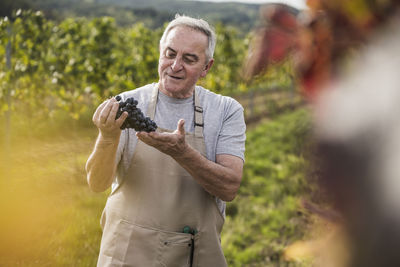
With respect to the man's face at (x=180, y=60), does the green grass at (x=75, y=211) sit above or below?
below

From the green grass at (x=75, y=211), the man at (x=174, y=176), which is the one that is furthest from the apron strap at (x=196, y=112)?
the green grass at (x=75, y=211)

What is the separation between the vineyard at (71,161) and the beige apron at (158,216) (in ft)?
1.83

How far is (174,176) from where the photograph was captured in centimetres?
186

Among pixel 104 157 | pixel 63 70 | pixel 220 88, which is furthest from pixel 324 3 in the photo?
pixel 220 88

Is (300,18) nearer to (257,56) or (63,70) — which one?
(257,56)

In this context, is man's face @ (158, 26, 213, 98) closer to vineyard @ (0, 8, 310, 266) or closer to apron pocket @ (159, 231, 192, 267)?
vineyard @ (0, 8, 310, 266)

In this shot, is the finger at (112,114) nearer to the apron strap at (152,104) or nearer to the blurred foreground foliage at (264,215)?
the apron strap at (152,104)

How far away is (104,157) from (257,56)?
139cm

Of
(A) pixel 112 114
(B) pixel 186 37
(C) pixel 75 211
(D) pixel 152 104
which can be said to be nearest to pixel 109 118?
(A) pixel 112 114

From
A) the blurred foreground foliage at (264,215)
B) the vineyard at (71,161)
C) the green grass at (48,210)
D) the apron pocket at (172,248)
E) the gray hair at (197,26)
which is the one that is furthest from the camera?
the blurred foreground foliage at (264,215)

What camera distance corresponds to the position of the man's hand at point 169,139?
5.29 ft

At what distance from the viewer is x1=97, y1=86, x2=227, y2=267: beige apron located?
183 centimetres

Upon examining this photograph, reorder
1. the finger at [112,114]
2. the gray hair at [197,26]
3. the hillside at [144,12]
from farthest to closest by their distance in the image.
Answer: the hillside at [144,12], the gray hair at [197,26], the finger at [112,114]

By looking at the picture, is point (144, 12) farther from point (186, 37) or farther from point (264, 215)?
point (186, 37)
